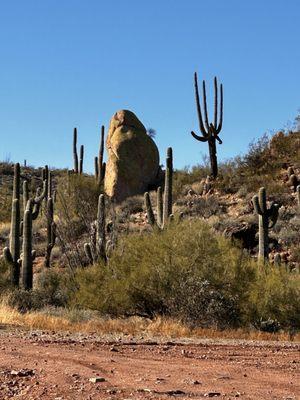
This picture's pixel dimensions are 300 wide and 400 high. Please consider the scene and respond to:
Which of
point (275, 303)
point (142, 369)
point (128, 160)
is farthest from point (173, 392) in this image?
point (128, 160)

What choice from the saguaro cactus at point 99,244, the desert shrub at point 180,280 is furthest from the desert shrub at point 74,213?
the desert shrub at point 180,280

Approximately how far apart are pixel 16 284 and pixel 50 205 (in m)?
6.93

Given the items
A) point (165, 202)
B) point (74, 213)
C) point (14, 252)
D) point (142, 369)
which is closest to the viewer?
point (142, 369)

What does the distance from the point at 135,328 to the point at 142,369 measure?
5.64 m

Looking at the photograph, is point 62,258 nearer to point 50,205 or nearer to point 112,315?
point 50,205

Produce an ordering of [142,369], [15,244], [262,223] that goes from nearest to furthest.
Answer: [142,369]
[262,223]
[15,244]

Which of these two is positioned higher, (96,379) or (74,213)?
(74,213)

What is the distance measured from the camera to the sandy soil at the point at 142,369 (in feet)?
23.8

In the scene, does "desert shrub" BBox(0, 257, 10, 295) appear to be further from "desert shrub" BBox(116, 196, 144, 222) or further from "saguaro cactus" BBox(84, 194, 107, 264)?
"desert shrub" BBox(116, 196, 144, 222)

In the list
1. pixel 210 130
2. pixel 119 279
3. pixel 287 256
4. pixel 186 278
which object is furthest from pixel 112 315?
pixel 210 130

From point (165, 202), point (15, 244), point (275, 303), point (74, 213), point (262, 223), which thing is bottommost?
→ point (275, 303)

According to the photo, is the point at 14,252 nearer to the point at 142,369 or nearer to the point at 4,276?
the point at 4,276

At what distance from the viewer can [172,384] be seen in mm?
7672

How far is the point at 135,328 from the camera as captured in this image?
14266 millimetres
